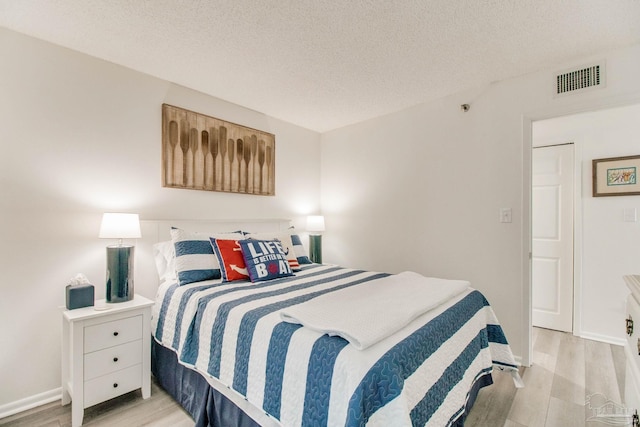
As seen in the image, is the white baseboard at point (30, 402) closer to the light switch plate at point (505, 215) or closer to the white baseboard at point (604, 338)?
the light switch plate at point (505, 215)

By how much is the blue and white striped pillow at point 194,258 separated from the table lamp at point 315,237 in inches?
56.8

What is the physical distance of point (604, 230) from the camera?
2.92m

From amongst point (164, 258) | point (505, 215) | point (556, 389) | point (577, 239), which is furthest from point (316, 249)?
point (577, 239)

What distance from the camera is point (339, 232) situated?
385 centimetres

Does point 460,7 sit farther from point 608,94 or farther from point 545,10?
point 608,94

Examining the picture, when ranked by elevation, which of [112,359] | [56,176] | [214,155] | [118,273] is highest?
[214,155]

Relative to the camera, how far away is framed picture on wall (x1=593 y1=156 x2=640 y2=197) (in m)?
2.79

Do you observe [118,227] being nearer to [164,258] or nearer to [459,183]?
[164,258]

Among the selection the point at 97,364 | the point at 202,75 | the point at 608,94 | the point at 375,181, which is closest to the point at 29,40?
the point at 202,75

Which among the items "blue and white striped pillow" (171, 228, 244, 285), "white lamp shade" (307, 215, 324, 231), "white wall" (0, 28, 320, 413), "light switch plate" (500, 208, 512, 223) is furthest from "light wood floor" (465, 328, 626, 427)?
"white wall" (0, 28, 320, 413)

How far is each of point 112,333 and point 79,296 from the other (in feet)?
1.04

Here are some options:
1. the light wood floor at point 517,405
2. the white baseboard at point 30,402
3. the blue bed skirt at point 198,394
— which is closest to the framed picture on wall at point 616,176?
the light wood floor at point 517,405

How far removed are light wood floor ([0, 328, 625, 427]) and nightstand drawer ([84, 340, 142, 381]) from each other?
26 cm

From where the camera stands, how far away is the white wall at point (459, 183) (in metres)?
Result: 2.43
